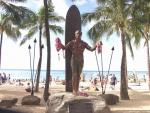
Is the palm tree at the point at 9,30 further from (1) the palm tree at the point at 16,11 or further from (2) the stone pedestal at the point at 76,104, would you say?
(2) the stone pedestal at the point at 76,104

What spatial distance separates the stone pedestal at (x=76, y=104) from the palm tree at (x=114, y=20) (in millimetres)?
10200

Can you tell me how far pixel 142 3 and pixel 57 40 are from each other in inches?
448

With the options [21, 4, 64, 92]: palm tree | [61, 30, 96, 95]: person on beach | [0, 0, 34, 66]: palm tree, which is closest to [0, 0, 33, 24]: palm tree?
[0, 0, 34, 66]: palm tree

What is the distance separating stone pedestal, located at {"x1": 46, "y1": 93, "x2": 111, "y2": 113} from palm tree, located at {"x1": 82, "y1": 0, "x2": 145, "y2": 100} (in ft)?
33.5

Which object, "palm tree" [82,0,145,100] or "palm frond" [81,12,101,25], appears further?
"palm frond" [81,12,101,25]

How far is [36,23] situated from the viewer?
34938 millimetres

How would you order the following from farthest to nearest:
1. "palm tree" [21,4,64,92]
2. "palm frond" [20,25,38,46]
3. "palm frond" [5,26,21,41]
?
"palm frond" [5,26,21,41], "palm frond" [20,25,38,46], "palm tree" [21,4,64,92]

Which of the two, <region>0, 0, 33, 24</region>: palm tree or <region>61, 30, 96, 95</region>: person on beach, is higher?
<region>0, 0, 33, 24</region>: palm tree

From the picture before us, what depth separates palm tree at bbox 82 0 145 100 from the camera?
22.3m

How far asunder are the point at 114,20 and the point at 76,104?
12.2 m

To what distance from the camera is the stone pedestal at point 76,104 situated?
39.4ft

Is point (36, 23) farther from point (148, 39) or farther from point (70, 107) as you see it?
point (70, 107)

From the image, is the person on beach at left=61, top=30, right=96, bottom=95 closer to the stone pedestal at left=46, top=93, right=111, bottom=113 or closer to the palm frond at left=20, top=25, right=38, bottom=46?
the stone pedestal at left=46, top=93, right=111, bottom=113

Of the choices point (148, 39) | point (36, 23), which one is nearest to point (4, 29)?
point (36, 23)
